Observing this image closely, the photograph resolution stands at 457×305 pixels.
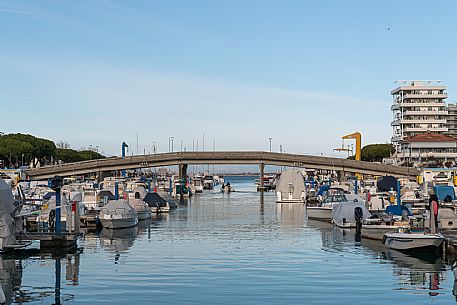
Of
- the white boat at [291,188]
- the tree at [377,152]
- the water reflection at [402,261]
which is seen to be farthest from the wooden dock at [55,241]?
the tree at [377,152]

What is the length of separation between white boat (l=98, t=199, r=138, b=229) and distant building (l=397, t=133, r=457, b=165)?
10567 cm

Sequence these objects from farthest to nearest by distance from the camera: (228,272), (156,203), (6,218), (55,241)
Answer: (156,203), (55,241), (6,218), (228,272)

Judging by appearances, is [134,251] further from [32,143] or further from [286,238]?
[32,143]

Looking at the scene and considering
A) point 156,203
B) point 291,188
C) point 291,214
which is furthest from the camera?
point 291,188

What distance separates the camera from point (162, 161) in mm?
143125

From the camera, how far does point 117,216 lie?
60.8m

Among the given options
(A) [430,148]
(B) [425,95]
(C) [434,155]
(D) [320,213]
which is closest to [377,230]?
(D) [320,213]

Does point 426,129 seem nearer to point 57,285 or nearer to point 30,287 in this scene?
point 57,285

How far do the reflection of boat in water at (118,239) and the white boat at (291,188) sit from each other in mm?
47066

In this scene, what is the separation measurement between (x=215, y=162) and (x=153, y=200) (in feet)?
188

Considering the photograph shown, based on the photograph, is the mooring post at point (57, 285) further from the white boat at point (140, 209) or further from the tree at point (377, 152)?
the tree at point (377, 152)

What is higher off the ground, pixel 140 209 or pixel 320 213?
pixel 140 209

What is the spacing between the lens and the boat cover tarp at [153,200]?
8600 centimetres

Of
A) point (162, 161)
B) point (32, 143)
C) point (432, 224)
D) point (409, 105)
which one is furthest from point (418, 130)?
point (432, 224)
